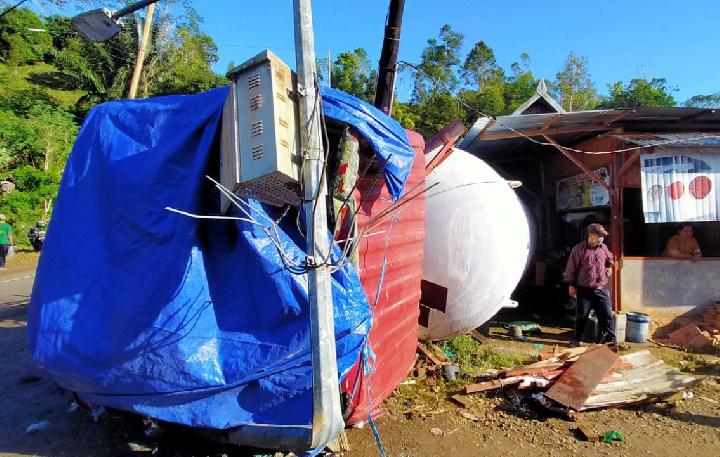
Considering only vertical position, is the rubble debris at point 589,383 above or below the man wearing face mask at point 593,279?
below

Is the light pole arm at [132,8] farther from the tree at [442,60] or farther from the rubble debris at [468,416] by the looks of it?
the tree at [442,60]

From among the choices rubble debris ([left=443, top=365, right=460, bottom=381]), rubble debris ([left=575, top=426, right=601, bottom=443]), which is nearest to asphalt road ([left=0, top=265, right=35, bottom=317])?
rubble debris ([left=443, top=365, right=460, bottom=381])

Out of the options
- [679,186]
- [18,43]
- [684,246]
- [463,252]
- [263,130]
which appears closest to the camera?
[263,130]

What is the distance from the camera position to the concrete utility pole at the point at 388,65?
668 centimetres

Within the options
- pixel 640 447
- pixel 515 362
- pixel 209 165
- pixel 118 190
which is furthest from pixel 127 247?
pixel 515 362

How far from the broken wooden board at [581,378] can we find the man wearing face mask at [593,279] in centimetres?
148

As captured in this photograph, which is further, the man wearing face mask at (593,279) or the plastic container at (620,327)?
the plastic container at (620,327)

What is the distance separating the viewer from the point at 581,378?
4.76 metres

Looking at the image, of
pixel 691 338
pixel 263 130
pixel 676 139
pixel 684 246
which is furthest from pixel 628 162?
pixel 263 130

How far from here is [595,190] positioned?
349 inches

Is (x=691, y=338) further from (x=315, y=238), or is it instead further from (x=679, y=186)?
(x=315, y=238)

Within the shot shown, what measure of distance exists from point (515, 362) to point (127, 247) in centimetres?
491

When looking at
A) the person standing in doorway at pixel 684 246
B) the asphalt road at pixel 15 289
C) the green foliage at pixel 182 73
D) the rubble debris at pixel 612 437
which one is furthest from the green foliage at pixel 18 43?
the rubble debris at pixel 612 437

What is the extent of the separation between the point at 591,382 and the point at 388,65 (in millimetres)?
4939
